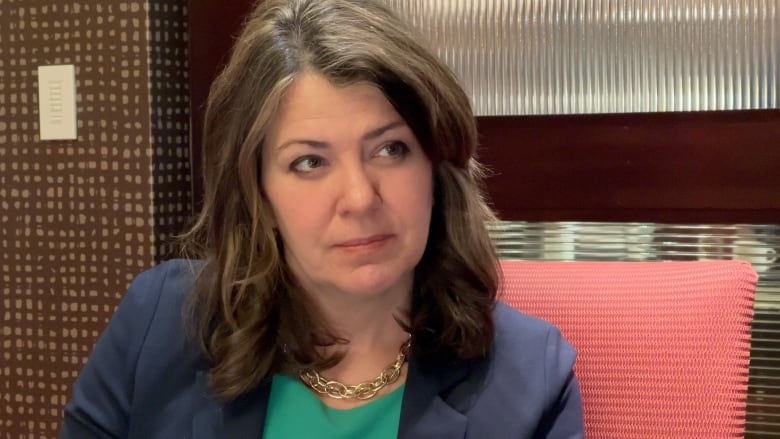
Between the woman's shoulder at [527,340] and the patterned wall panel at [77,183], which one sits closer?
the woman's shoulder at [527,340]

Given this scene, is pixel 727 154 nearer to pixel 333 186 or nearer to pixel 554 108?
pixel 554 108

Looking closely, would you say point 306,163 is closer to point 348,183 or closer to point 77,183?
point 348,183

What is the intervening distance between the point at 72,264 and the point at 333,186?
2.88ft

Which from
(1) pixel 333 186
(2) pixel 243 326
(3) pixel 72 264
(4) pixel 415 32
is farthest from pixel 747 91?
(3) pixel 72 264

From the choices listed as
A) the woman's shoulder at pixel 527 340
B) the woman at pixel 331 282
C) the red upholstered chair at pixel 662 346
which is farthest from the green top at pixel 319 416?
the red upholstered chair at pixel 662 346

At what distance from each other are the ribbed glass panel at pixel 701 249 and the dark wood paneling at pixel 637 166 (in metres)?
0.02

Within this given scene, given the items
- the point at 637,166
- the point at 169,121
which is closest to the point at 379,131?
the point at 637,166

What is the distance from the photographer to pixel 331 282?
103cm

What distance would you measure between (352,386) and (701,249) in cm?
66

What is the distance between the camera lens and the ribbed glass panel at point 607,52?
55.3 inches

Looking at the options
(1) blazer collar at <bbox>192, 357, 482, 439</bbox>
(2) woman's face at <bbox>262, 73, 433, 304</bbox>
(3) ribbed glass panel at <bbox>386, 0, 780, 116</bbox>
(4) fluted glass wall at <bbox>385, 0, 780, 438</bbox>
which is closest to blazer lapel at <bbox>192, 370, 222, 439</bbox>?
(1) blazer collar at <bbox>192, 357, 482, 439</bbox>

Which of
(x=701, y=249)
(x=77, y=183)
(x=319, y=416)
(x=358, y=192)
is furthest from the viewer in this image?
(x=77, y=183)

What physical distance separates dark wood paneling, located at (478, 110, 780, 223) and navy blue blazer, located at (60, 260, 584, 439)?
404mm

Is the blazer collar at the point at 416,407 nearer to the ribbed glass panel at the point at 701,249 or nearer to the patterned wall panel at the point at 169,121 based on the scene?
the ribbed glass panel at the point at 701,249
